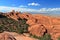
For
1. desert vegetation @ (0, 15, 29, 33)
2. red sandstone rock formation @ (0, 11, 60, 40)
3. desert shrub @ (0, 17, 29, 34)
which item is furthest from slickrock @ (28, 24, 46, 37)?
desert vegetation @ (0, 15, 29, 33)

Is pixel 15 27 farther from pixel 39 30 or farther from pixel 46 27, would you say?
pixel 39 30

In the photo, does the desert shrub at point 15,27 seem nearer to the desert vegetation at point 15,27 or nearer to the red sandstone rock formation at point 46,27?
the desert vegetation at point 15,27

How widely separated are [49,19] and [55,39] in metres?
8.39

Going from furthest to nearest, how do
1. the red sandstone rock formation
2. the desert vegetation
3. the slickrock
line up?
1. the desert vegetation
2. the slickrock
3. the red sandstone rock formation

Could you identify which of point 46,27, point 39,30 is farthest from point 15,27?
point 39,30

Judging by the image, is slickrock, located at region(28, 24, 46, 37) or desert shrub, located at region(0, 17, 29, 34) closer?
slickrock, located at region(28, 24, 46, 37)

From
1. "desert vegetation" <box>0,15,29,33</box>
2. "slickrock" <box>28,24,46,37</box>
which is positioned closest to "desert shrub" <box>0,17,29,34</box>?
"desert vegetation" <box>0,15,29,33</box>

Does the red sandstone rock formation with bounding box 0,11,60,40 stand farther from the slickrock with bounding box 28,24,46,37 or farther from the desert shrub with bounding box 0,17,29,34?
the desert shrub with bounding box 0,17,29,34

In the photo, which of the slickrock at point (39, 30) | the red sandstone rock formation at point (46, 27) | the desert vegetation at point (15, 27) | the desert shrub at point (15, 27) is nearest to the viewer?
the red sandstone rock formation at point (46, 27)

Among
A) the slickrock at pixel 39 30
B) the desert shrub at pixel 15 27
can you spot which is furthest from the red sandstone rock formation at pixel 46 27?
the desert shrub at pixel 15 27

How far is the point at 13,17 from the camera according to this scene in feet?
202

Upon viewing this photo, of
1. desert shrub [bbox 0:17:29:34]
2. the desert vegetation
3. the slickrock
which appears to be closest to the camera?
the slickrock

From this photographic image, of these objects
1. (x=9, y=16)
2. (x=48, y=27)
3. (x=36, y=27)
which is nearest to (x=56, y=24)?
(x=48, y=27)

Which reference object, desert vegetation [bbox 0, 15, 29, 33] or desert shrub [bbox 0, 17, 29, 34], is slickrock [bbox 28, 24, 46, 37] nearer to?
desert shrub [bbox 0, 17, 29, 34]
